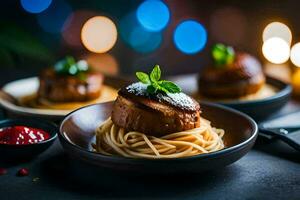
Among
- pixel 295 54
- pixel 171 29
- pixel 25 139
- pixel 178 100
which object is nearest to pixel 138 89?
pixel 178 100

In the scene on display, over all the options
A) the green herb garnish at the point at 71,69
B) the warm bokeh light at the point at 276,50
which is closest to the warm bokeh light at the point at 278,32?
the warm bokeh light at the point at 276,50

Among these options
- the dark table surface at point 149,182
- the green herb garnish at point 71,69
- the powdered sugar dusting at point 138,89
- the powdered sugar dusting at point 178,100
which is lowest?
the dark table surface at point 149,182

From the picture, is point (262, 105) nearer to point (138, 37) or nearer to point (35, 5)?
point (138, 37)

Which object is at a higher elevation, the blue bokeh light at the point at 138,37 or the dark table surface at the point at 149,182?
the dark table surface at the point at 149,182

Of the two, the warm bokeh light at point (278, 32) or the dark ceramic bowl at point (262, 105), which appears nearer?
the dark ceramic bowl at point (262, 105)

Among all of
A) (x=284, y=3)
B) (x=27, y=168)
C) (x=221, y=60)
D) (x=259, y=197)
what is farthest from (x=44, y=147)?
(x=284, y=3)

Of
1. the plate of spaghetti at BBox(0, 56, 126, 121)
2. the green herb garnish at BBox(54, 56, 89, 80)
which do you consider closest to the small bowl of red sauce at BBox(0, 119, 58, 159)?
the plate of spaghetti at BBox(0, 56, 126, 121)

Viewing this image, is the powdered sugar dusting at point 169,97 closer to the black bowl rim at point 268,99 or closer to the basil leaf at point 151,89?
the basil leaf at point 151,89
